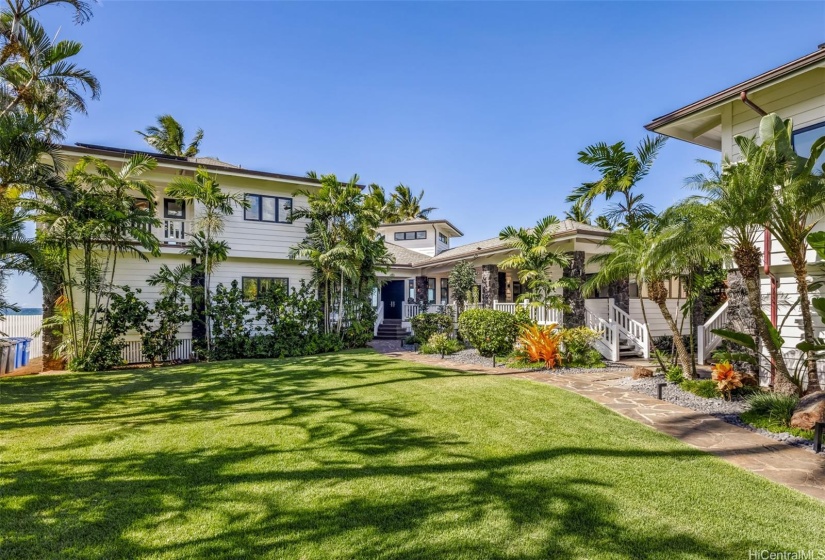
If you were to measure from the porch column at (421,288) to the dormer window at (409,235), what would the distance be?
5.99m

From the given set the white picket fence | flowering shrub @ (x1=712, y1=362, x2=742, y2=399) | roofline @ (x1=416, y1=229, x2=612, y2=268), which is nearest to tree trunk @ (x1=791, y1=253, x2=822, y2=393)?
flowering shrub @ (x1=712, y1=362, x2=742, y2=399)

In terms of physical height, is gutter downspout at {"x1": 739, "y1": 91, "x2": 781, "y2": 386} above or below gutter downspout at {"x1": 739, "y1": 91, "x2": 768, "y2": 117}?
below

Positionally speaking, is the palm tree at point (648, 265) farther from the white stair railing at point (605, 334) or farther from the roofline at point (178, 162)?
the roofline at point (178, 162)

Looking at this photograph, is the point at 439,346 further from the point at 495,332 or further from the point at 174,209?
the point at 174,209

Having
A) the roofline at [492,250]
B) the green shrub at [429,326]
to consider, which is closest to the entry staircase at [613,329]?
the roofline at [492,250]

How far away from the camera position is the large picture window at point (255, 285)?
14750 mm

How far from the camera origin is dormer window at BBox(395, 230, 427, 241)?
27500 millimetres

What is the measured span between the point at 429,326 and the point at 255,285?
6735 mm

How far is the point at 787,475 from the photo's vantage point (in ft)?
14.5

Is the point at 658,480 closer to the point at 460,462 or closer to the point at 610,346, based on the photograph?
the point at 460,462

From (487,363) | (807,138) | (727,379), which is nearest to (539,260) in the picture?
(487,363)

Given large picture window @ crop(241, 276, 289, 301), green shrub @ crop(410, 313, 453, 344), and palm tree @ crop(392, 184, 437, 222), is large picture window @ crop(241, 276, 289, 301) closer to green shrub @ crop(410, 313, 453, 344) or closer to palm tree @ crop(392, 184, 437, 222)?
green shrub @ crop(410, 313, 453, 344)

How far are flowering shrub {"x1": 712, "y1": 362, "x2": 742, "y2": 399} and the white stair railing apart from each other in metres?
4.54

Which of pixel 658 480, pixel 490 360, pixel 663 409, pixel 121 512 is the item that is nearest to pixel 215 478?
pixel 121 512
